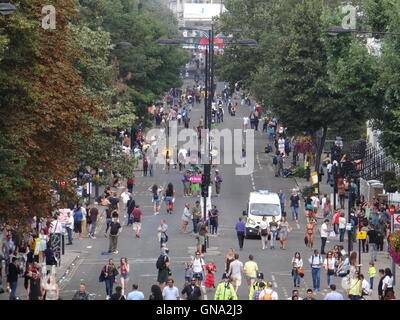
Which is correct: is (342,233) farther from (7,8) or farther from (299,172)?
(299,172)

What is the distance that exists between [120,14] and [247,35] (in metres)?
8.75

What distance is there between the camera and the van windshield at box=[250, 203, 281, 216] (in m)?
50.8

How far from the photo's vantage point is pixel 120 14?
85.6 metres

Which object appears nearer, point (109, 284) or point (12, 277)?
point (12, 277)

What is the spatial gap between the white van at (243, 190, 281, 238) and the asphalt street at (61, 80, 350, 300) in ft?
1.78

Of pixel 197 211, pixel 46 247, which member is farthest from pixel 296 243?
pixel 46 247

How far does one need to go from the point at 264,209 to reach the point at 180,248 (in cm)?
494

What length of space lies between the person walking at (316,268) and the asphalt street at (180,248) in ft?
1.09

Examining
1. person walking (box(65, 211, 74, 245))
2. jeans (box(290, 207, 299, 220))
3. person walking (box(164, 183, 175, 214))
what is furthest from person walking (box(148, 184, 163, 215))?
person walking (box(65, 211, 74, 245))

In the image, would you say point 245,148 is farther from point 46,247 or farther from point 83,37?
point 46,247

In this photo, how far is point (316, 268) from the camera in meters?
38.1

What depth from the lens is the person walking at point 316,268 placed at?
124ft

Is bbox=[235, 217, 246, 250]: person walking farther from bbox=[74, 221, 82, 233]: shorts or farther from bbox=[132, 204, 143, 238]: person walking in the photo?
bbox=[74, 221, 82, 233]: shorts

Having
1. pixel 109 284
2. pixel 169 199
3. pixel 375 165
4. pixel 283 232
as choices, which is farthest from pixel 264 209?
pixel 109 284
